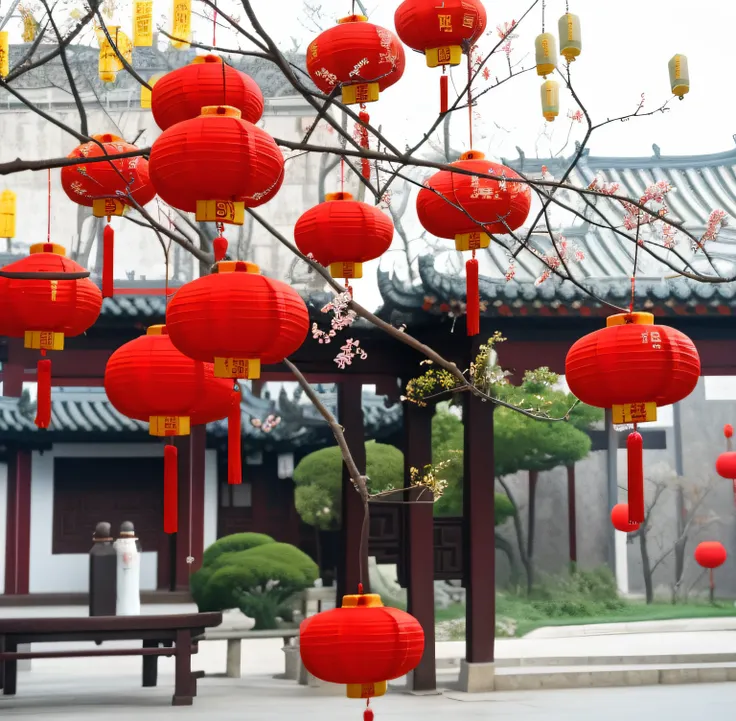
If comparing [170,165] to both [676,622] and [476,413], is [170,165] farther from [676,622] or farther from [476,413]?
[676,622]

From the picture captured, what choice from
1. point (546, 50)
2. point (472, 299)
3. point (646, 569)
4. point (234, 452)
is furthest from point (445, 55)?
point (646, 569)

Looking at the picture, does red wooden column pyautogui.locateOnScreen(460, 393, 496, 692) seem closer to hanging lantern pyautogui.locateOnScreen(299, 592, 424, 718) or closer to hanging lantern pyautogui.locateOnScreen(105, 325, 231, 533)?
hanging lantern pyautogui.locateOnScreen(299, 592, 424, 718)

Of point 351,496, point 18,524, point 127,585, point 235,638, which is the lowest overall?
point 235,638

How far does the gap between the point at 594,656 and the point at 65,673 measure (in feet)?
17.1

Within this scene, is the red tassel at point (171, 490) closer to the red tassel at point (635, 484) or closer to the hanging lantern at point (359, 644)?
the hanging lantern at point (359, 644)

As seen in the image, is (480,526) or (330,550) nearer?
(480,526)

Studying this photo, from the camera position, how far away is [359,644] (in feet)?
15.8

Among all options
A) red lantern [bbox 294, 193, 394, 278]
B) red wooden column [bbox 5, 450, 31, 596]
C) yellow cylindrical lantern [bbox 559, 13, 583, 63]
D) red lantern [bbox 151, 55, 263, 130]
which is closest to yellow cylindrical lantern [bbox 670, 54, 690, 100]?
yellow cylindrical lantern [bbox 559, 13, 583, 63]

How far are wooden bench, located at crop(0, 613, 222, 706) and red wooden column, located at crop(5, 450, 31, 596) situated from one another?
10363 mm

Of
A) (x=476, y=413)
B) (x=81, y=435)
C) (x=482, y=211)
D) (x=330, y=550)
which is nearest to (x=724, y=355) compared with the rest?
(x=476, y=413)

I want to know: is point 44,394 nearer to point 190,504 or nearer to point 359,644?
point 359,644

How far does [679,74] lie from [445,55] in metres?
1.23

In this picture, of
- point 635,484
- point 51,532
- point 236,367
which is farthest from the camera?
point 51,532

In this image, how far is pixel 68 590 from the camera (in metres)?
19.8
